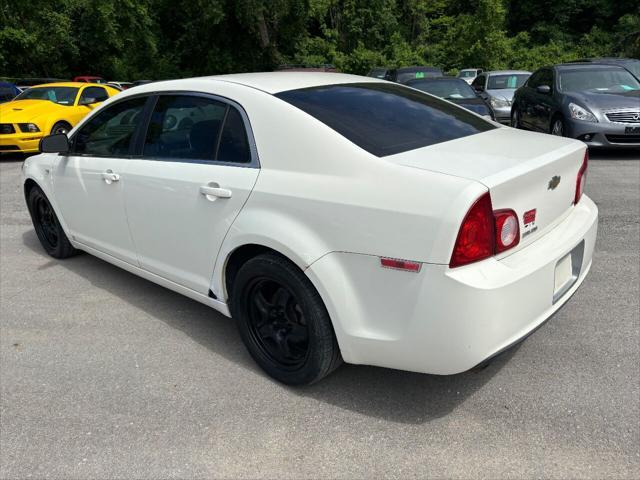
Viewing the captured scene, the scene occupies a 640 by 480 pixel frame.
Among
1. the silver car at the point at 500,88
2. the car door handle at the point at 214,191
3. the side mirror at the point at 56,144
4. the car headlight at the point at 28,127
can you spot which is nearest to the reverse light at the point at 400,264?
the car door handle at the point at 214,191

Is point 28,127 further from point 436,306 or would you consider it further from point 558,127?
point 436,306

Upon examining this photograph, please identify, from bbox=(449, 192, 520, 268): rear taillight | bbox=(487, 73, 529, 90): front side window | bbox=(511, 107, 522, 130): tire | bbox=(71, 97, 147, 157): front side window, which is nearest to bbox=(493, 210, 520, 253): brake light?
bbox=(449, 192, 520, 268): rear taillight

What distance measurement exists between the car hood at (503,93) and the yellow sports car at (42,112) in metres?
9.46

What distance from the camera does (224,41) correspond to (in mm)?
34219

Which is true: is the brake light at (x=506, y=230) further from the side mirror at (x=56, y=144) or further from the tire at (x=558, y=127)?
the tire at (x=558, y=127)

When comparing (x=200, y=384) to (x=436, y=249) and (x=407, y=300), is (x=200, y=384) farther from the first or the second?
(x=436, y=249)

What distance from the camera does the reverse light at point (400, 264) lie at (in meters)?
2.31

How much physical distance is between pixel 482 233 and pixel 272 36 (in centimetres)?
3423

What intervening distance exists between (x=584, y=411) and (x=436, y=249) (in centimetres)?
120

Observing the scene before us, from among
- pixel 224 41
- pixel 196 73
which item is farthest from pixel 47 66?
pixel 224 41

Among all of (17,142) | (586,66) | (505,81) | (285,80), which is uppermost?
(285,80)

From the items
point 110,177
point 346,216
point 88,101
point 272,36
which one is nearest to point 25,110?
point 88,101

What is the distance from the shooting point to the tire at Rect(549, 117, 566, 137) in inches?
360

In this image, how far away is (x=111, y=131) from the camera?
4047 mm
